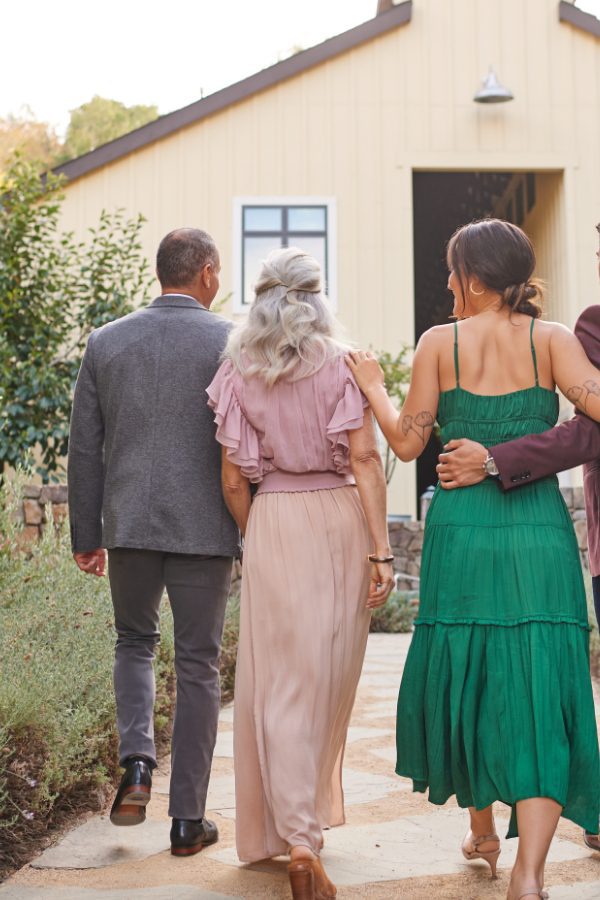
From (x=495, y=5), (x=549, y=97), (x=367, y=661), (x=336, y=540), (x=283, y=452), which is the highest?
(x=495, y=5)

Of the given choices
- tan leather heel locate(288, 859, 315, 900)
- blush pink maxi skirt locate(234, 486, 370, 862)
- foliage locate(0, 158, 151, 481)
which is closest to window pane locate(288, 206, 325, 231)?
foliage locate(0, 158, 151, 481)

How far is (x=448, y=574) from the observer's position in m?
3.10

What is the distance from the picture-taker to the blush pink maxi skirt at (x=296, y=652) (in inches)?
126

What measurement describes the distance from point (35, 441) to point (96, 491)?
25.0ft

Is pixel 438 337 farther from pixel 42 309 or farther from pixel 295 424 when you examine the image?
pixel 42 309

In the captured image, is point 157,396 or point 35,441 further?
point 35,441

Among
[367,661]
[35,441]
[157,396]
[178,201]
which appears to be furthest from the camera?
[178,201]

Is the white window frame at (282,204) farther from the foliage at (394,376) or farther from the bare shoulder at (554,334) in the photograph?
the bare shoulder at (554,334)

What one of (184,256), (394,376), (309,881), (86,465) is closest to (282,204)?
(394,376)

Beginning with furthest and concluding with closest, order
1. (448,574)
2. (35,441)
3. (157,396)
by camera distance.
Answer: (35,441) → (157,396) → (448,574)

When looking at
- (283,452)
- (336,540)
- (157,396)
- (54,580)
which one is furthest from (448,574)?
(54,580)

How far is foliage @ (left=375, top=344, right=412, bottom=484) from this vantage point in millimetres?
13016

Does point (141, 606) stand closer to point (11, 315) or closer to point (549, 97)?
point (11, 315)

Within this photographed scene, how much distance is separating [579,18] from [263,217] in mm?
4818
